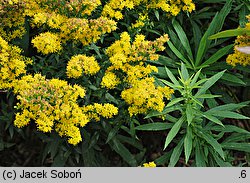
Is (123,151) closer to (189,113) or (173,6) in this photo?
(189,113)

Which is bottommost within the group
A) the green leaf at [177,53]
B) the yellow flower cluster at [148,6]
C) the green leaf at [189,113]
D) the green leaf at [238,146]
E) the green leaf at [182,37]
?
Answer: the green leaf at [238,146]

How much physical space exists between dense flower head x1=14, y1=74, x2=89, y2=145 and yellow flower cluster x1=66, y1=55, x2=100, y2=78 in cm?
10

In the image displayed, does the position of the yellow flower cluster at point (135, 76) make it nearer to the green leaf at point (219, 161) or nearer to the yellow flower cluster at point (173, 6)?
the yellow flower cluster at point (173, 6)

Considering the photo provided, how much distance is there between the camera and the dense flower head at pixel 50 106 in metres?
2.71

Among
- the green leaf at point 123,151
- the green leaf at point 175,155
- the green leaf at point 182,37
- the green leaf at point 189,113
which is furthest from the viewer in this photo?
the green leaf at point 182,37

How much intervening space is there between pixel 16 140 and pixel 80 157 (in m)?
1.10

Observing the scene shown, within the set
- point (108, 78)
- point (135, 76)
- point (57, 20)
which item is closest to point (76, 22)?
point (57, 20)

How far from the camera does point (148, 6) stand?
328 cm

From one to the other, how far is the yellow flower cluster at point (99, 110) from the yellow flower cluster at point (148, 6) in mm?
713

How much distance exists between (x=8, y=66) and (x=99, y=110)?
735 millimetres

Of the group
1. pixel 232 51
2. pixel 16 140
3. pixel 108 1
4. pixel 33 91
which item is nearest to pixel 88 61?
pixel 33 91

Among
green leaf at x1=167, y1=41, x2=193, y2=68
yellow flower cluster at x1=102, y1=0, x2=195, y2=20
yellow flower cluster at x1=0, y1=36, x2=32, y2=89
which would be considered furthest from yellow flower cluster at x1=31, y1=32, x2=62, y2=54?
green leaf at x1=167, y1=41, x2=193, y2=68

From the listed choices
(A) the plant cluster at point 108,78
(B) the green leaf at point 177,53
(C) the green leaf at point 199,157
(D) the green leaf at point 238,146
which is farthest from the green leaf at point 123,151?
(B) the green leaf at point 177,53

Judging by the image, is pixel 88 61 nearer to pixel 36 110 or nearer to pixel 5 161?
pixel 36 110
